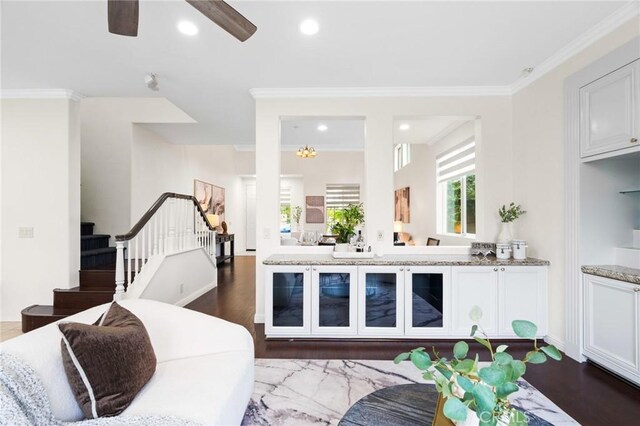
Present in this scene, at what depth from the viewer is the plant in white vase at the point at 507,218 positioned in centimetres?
333

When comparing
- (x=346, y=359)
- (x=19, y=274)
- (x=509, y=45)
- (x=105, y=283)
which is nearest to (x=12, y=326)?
(x=19, y=274)

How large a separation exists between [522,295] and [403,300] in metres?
1.18

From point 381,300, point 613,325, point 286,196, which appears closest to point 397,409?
point 381,300

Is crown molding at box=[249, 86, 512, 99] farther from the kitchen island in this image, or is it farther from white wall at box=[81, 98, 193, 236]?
white wall at box=[81, 98, 193, 236]

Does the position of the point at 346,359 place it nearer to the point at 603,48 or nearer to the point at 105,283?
the point at 105,283

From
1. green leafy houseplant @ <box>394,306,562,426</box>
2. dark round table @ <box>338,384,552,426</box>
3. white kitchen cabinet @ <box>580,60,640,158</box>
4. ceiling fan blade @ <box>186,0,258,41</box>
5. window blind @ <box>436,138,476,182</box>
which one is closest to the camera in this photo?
green leafy houseplant @ <box>394,306,562,426</box>

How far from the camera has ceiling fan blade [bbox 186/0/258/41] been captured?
1522 mm

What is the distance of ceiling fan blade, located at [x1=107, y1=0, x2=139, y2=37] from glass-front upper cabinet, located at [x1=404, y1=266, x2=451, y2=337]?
9.28ft

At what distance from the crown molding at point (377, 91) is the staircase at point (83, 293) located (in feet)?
9.46

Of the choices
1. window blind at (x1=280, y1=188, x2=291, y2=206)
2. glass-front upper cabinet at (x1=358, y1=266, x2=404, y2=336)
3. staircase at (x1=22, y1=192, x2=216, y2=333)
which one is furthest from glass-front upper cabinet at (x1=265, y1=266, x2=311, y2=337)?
window blind at (x1=280, y1=188, x2=291, y2=206)

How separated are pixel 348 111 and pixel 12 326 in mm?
4589

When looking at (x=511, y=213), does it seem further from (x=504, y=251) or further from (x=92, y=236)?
(x=92, y=236)

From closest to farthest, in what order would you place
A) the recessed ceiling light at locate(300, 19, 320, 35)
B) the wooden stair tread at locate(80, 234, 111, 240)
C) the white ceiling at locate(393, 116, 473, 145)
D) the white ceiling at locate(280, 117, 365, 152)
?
the recessed ceiling light at locate(300, 19, 320, 35) → the wooden stair tread at locate(80, 234, 111, 240) → the white ceiling at locate(393, 116, 473, 145) → the white ceiling at locate(280, 117, 365, 152)

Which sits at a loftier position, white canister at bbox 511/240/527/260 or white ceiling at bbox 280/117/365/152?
white ceiling at bbox 280/117/365/152
